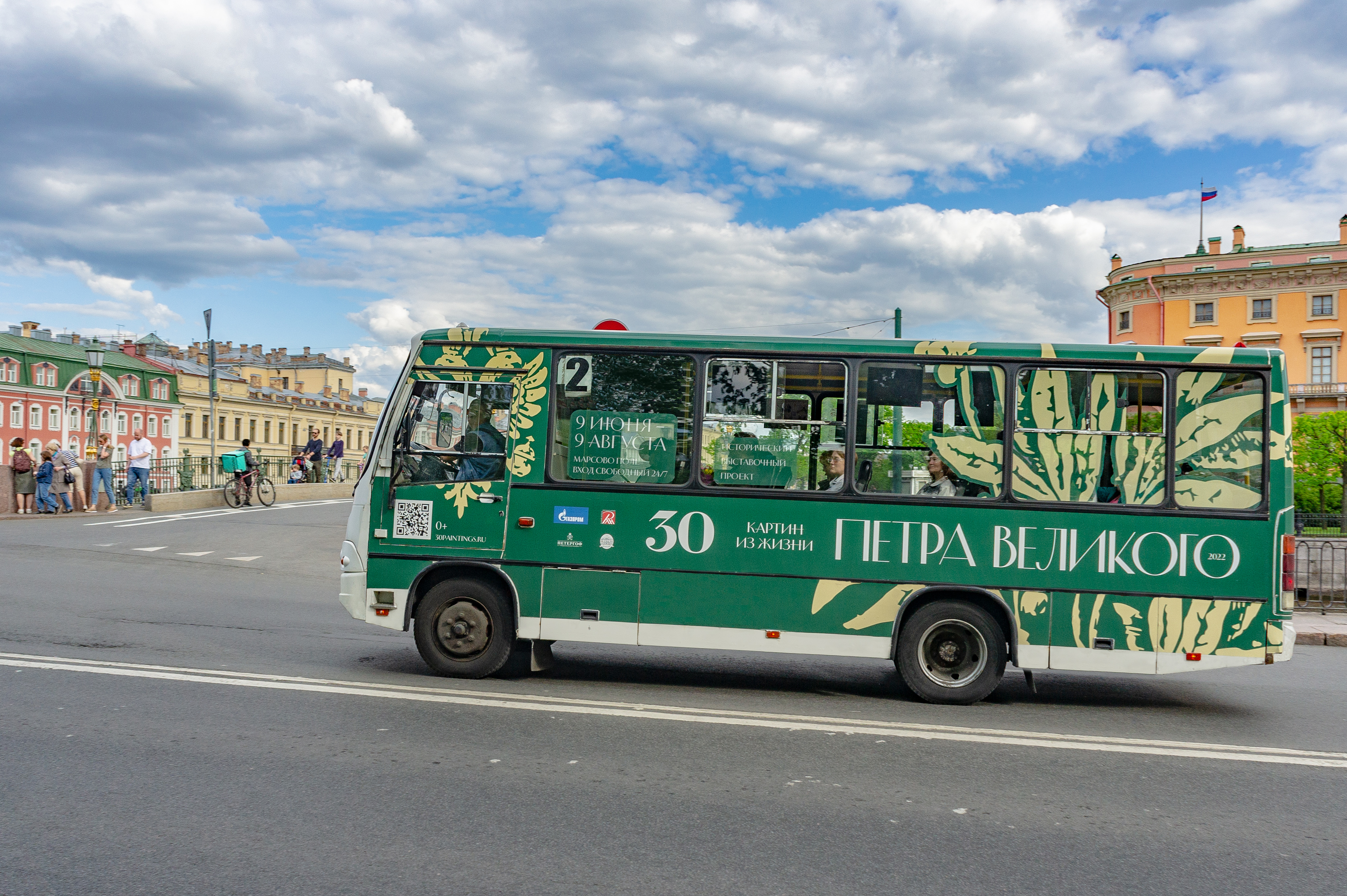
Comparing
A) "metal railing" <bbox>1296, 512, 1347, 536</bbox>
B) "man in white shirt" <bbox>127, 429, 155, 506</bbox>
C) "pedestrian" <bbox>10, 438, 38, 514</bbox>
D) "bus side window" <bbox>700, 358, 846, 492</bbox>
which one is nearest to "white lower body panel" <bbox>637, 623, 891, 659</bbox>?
"bus side window" <bbox>700, 358, 846, 492</bbox>

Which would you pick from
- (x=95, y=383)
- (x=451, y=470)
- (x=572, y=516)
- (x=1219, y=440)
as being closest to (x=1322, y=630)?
(x=1219, y=440)

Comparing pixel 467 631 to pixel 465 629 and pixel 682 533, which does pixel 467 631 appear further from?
pixel 682 533

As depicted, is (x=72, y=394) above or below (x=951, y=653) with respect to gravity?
above

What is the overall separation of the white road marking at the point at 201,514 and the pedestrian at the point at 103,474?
167cm

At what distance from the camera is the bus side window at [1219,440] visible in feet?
24.4

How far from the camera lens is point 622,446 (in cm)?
788

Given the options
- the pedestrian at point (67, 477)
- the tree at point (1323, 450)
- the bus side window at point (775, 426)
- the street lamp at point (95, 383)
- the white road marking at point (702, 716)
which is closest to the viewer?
the white road marking at point (702, 716)

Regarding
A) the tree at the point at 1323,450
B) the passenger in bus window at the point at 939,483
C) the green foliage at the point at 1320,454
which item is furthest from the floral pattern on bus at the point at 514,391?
the tree at the point at 1323,450

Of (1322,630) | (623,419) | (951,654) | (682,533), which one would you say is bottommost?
(1322,630)

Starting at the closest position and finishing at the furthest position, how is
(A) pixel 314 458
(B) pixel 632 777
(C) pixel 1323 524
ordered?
(B) pixel 632 777 < (A) pixel 314 458 < (C) pixel 1323 524

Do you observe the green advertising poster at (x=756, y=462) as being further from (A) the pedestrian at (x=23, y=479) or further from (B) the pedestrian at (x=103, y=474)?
(A) the pedestrian at (x=23, y=479)

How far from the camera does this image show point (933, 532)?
7.54 m

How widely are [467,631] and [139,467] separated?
20.5m

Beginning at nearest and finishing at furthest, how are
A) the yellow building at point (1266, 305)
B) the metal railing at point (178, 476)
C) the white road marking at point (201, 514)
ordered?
the white road marking at point (201, 514) < the metal railing at point (178, 476) < the yellow building at point (1266, 305)
